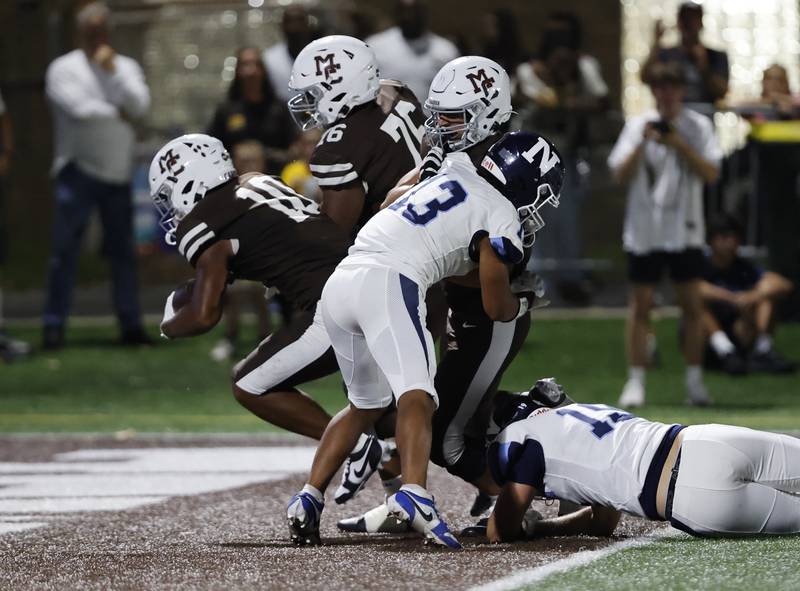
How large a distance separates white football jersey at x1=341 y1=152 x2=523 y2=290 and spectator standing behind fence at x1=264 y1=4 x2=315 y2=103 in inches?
248

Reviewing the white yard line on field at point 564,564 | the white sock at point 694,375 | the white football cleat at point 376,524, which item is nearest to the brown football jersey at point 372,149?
the white football cleat at point 376,524

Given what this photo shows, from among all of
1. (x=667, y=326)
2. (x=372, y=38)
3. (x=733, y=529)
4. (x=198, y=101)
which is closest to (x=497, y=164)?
(x=733, y=529)

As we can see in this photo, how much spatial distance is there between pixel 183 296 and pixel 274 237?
386 millimetres

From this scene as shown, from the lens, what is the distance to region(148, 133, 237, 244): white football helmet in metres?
6.00

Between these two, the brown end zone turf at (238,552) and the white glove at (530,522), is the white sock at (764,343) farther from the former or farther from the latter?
the white glove at (530,522)

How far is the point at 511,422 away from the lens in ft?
18.1

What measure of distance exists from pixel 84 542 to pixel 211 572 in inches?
38.5

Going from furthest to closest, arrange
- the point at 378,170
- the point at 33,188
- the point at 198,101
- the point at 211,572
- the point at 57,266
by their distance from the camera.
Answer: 1. the point at 33,188
2. the point at 198,101
3. the point at 57,266
4. the point at 378,170
5. the point at 211,572

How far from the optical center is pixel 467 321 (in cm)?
570

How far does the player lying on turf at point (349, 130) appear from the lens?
6.19m

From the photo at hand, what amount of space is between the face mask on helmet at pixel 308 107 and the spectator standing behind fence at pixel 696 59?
233 inches

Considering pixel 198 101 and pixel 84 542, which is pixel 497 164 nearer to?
pixel 84 542

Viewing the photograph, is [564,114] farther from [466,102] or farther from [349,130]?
[466,102]

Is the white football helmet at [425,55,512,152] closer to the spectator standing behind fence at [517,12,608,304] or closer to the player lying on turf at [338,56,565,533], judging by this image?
the player lying on turf at [338,56,565,533]
